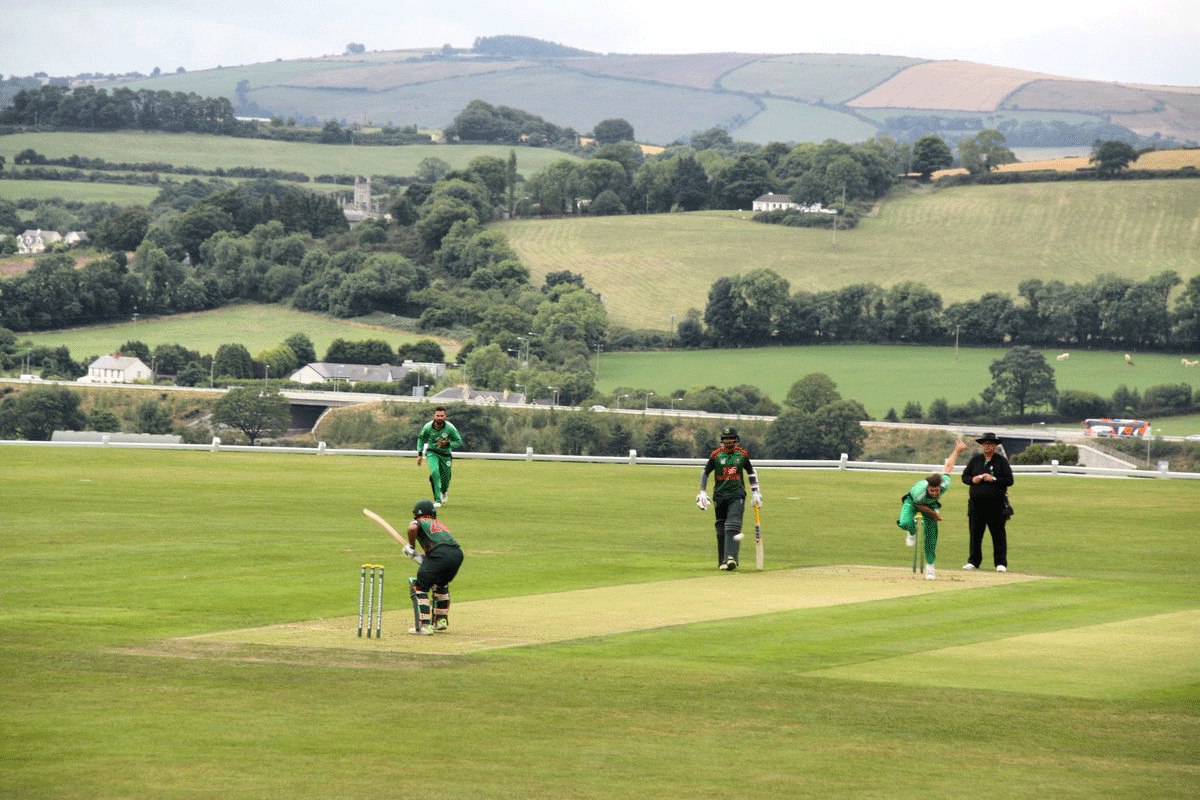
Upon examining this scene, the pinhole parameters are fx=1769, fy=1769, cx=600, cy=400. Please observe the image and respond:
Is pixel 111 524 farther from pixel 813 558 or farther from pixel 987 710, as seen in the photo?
pixel 987 710

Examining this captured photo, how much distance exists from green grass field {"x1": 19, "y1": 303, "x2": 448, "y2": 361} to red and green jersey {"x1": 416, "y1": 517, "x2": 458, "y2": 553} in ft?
491

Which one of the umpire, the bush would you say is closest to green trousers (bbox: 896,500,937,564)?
the umpire

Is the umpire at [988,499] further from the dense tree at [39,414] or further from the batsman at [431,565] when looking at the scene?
the dense tree at [39,414]

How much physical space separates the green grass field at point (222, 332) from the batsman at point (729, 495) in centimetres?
14190

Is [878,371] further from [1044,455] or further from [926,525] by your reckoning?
[926,525]

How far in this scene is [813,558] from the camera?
103 feet

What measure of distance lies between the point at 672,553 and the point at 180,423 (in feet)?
356

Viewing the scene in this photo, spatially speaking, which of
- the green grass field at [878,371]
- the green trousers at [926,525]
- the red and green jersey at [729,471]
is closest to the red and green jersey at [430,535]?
the red and green jersey at [729,471]

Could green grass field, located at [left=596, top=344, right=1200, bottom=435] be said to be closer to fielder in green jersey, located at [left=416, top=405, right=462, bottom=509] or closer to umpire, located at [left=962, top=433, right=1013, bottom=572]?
fielder in green jersey, located at [left=416, top=405, right=462, bottom=509]

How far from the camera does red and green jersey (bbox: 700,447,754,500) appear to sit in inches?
1125

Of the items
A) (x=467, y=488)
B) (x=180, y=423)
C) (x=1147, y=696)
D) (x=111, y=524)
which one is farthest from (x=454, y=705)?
(x=180, y=423)

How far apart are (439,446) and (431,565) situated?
14.0 meters

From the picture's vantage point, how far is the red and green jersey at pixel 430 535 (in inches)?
788

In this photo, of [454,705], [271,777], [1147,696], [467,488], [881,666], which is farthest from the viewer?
[467,488]
